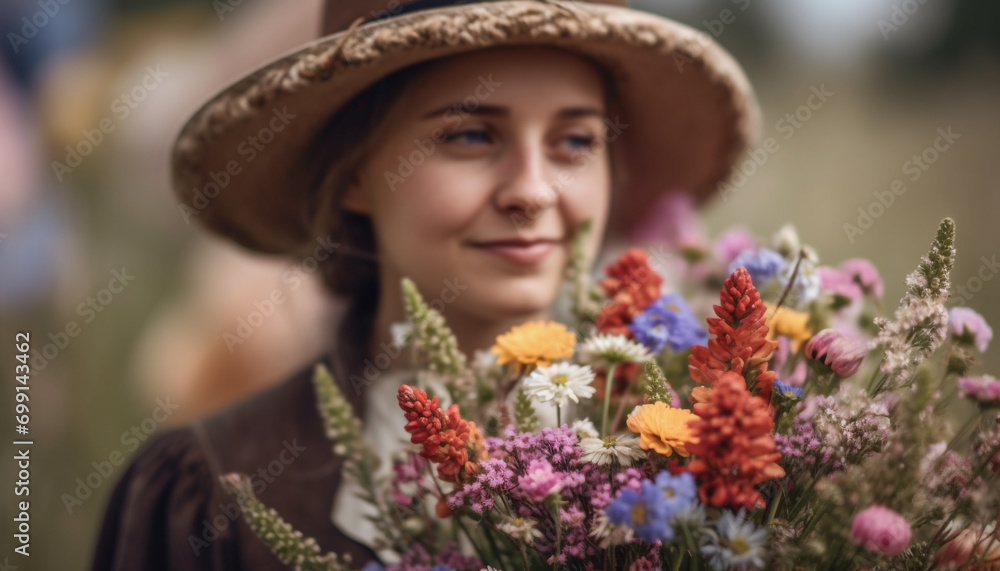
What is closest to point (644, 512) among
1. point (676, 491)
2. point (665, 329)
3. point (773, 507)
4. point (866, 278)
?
point (676, 491)

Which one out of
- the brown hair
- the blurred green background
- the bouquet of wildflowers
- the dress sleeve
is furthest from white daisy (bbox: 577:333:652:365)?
the blurred green background

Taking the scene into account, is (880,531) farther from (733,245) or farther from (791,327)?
(733,245)

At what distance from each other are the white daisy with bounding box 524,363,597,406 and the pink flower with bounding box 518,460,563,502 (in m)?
0.07

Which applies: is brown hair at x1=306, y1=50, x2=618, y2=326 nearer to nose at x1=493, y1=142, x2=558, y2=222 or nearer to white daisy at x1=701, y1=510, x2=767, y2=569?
nose at x1=493, y1=142, x2=558, y2=222

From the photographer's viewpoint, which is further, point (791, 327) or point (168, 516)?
point (168, 516)

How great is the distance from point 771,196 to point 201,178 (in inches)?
91.0

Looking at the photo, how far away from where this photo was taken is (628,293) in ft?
2.45

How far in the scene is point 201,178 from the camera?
112cm

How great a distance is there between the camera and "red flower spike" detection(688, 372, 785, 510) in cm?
44

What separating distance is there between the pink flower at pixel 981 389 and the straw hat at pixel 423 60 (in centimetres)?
56

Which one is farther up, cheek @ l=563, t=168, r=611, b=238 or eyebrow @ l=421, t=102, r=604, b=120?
eyebrow @ l=421, t=102, r=604, b=120

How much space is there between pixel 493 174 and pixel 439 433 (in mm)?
468

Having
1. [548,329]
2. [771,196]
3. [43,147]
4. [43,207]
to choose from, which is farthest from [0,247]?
[771,196]

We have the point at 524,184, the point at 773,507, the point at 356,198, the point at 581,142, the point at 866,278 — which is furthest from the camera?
the point at 356,198
